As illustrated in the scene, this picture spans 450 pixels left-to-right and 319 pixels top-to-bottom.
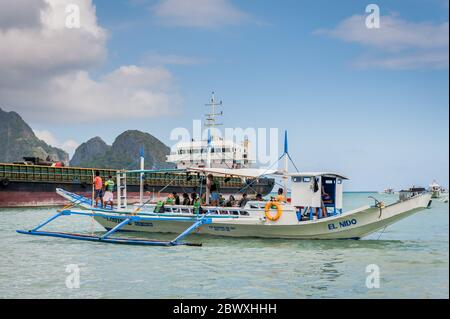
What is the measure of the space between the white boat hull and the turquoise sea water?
0.44 meters

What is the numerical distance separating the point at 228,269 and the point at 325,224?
6592 mm

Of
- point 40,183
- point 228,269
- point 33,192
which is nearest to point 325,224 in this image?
point 228,269

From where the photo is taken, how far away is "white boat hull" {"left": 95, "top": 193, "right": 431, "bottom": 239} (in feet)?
66.0

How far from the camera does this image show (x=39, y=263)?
16.3 meters

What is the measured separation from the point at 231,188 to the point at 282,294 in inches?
2198

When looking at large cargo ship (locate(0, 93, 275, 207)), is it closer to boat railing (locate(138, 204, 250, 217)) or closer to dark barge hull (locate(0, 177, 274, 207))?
dark barge hull (locate(0, 177, 274, 207))

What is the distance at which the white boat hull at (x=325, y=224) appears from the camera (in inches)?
792

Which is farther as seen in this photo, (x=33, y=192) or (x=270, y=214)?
(x=33, y=192)

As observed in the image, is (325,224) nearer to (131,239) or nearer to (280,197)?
(280,197)

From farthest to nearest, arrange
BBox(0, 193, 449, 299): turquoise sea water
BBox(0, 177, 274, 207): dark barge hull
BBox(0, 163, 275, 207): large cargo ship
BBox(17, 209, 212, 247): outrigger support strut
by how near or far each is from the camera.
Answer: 1. BBox(0, 163, 275, 207): large cargo ship
2. BBox(0, 177, 274, 207): dark barge hull
3. BBox(17, 209, 212, 247): outrigger support strut
4. BBox(0, 193, 449, 299): turquoise sea water

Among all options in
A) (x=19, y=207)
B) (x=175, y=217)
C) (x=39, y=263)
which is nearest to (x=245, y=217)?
(x=175, y=217)

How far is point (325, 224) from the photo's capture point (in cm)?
2041

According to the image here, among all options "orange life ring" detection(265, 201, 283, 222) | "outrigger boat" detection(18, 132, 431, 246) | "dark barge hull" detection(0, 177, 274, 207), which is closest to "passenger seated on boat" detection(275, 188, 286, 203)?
"outrigger boat" detection(18, 132, 431, 246)
